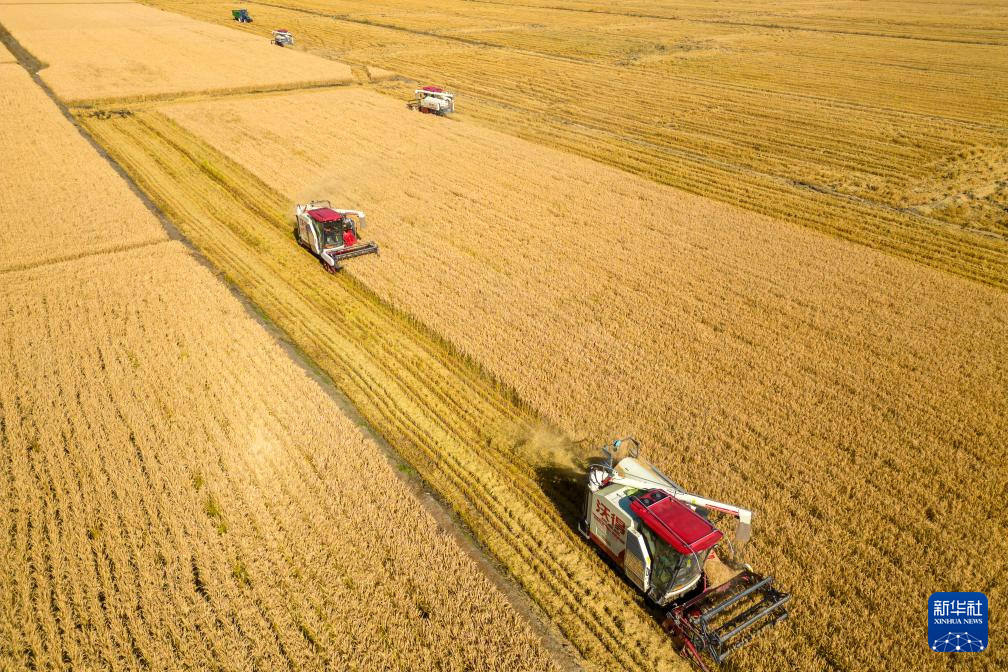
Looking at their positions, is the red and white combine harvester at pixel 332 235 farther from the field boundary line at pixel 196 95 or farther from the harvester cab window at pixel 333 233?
the field boundary line at pixel 196 95

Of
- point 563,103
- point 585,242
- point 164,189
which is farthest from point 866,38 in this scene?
point 164,189

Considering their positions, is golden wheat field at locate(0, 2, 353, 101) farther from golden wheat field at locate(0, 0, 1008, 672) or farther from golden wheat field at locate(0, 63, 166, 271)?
golden wheat field at locate(0, 63, 166, 271)

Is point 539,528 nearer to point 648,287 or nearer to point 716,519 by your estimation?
point 716,519

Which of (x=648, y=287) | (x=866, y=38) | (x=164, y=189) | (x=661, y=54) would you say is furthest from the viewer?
(x=866, y=38)

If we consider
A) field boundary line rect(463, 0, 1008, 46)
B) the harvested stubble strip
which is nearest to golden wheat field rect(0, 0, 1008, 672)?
the harvested stubble strip

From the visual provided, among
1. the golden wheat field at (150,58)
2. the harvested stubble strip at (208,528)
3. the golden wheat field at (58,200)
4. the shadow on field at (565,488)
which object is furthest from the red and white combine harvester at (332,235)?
the golden wheat field at (150,58)

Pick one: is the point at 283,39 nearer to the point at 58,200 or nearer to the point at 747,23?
the point at 58,200
